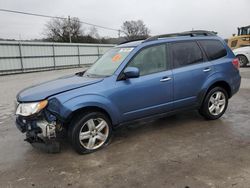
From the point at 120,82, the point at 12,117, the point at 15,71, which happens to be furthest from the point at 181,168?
the point at 15,71

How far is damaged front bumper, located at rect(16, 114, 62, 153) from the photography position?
355 cm

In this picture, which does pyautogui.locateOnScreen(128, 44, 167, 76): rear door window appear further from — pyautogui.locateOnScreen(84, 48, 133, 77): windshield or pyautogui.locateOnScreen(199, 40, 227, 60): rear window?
pyautogui.locateOnScreen(199, 40, 227, 60): rear window

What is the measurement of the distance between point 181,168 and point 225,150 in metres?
0.91

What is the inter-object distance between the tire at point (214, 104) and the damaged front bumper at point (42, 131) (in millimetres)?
2937

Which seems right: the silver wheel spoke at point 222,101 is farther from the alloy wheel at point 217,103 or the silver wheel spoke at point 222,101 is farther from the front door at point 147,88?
the front door at point 147,88

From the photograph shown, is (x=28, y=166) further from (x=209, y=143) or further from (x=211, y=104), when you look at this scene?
(x=211, y=104)

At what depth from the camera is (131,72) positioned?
3.91 metres

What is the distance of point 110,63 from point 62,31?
48481 mm

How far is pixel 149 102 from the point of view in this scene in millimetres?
4258

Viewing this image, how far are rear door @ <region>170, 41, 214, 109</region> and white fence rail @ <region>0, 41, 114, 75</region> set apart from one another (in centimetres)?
1764

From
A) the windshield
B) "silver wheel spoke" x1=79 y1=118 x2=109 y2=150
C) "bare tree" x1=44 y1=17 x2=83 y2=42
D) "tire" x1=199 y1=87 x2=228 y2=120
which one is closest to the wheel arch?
"silver wheel spoke" x1=79 y1=118 x2=109 y2=150

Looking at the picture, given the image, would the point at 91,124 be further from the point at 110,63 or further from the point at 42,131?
the point at 110,63

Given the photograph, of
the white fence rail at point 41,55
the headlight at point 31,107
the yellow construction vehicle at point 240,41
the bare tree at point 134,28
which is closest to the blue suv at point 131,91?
the headlight at point 31,107

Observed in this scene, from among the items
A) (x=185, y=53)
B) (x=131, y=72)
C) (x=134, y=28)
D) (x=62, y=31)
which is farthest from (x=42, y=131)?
(x=134, y=28)
